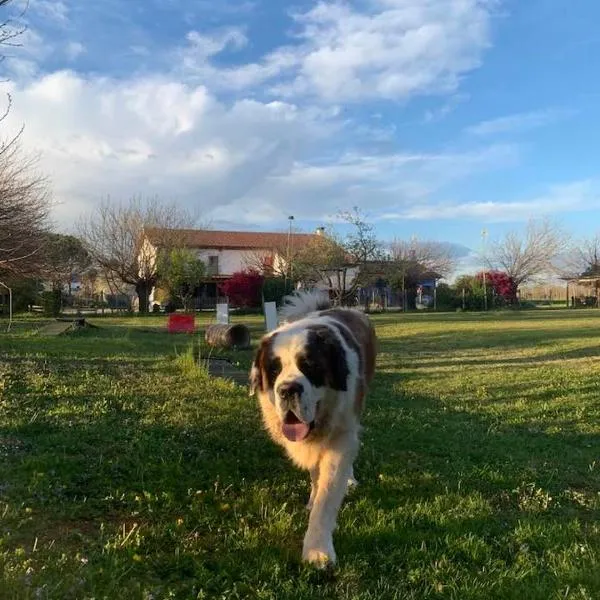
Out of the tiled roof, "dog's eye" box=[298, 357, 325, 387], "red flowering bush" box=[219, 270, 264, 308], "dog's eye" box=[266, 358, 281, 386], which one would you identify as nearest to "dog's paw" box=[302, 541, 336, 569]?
"dog's eye" box=[298, 357, 325, 387]

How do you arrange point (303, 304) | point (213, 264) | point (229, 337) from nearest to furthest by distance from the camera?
point (303, 304)
point (229, 337)
point (213, 264)

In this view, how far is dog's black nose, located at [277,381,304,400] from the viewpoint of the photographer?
3.72 metres

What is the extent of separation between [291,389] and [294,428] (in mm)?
310

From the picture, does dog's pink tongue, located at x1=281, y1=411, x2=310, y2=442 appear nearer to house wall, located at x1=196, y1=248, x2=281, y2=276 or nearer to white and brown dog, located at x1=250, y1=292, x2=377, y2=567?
white and brown dog, located at x1=250, y1=292, x2=377, y2=567

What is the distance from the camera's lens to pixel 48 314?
35000mm

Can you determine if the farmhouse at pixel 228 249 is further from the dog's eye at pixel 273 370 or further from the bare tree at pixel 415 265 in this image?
the dog's eye at pixel 273 370

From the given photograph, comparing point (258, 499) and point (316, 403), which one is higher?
point (316, 403)

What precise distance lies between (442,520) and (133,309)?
4513 cm

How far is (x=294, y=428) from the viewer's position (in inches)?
152

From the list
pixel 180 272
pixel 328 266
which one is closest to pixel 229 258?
pixel 180 272

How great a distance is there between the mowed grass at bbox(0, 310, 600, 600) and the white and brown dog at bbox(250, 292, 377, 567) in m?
0.25

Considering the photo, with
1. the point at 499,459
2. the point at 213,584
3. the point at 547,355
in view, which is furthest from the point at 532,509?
the point at 547,355

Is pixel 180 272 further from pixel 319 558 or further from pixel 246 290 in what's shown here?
pixel 319 558

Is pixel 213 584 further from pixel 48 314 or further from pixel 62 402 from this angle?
pixel 48 314
